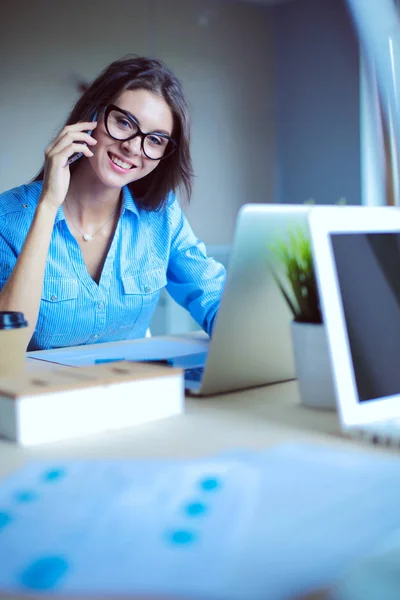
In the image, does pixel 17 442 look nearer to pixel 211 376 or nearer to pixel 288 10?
pixel 211 376

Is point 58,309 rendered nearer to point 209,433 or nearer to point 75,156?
point 75,156

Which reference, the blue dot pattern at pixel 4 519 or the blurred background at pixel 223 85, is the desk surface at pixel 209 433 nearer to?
the blue dot pattern at pixel 4 519

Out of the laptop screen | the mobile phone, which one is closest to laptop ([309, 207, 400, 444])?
the laptop screen

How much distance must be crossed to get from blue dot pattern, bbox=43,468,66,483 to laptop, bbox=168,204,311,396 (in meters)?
0.35

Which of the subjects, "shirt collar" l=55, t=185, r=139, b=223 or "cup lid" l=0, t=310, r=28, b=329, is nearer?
"cup lid" l=0, t=310, r=28, b=329

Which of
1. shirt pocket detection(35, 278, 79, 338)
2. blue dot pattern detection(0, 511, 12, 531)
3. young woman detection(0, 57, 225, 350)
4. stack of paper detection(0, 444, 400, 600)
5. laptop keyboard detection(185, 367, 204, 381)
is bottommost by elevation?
stack of paper detection(0, 444, 400, 600)

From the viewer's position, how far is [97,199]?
1.94m

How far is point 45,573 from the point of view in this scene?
1.71ft

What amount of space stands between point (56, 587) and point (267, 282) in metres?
0.65

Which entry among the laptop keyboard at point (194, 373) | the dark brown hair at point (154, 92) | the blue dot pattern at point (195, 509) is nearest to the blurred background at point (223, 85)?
the dark brown hair at point (154, 92)

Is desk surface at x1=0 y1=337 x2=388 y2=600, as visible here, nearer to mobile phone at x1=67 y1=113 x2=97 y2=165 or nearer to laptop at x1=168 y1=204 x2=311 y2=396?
laptop at x1=168 y1=204 x2=311 y2=396

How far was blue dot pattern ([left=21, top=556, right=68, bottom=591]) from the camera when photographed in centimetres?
50

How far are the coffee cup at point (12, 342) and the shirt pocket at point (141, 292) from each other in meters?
0.87

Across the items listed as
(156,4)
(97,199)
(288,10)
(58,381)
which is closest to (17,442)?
(58,381)
